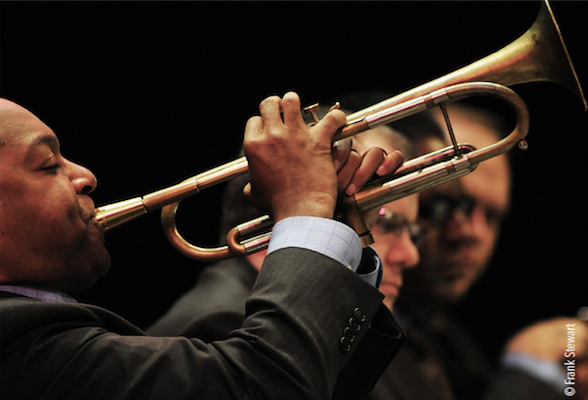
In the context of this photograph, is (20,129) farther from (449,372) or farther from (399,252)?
(449,372)

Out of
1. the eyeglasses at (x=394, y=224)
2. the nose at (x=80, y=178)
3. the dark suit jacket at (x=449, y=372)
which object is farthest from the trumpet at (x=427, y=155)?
the dark suit jacket at (x=449, y=372)

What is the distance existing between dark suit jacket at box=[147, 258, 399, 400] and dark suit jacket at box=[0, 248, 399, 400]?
0.24 ft

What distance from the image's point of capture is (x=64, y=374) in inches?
40.1

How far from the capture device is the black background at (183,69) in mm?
2277

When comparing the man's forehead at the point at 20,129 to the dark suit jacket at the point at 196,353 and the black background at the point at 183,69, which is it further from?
the black background at the point at 183,69

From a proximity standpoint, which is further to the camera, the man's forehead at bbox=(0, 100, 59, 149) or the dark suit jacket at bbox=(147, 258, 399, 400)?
the dark suit jacket at bbox=(147, 258, 399, 400)

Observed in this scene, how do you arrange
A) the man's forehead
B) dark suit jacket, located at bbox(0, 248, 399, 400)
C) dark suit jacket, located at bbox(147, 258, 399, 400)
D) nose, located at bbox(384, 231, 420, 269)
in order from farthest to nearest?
nose, located at bbox(384, 231, 420, 269), dark suit jacket, located at bbox(147, 258, 399, 400), the man's forehead, dark suit jacket, located at bbox(0, 248, 399, 400)

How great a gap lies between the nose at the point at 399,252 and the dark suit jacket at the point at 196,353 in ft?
3.89

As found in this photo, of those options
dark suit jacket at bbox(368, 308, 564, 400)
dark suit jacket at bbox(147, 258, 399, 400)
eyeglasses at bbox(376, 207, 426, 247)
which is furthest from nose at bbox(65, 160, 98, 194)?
dark suit jacket at bbox(368, 308, 564, 400)

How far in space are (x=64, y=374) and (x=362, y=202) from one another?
0.78m

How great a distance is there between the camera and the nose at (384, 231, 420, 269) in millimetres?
2262

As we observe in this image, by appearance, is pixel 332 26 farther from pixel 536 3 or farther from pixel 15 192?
pixel 15 192

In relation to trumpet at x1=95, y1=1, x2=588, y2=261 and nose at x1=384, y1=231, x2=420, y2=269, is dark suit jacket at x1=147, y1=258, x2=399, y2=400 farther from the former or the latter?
nose at x1=384, y1=231, x2=420, y2=269

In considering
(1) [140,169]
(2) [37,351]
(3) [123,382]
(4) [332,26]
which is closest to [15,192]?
(2) [37,351]
